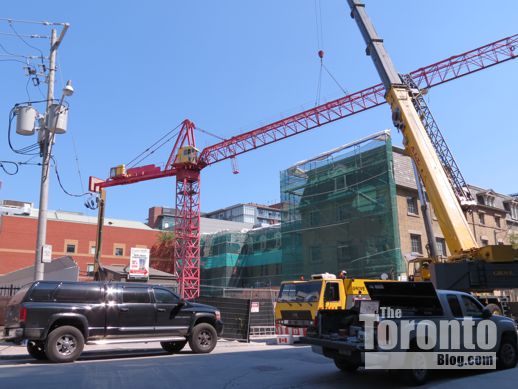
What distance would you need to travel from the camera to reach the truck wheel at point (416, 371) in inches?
311

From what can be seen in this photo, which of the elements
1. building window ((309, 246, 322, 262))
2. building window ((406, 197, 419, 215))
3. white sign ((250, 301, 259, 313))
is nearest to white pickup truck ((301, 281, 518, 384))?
white sign ((250, 301, 259, 313))

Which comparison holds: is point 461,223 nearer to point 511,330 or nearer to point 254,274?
point 511,330

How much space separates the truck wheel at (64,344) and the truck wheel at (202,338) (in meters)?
3.01

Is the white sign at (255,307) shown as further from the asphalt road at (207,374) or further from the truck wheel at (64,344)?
the truck wheel at (64,344)

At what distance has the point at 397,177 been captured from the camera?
37.4 meters

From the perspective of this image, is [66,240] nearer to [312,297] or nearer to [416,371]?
[312,297]

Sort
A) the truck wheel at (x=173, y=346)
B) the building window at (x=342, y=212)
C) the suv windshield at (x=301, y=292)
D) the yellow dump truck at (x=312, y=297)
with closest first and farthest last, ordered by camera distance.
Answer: the truck wheel at (x=173, y=346)
the yellow dump truck at (x=312, y=297)
the suv windshield at (x=301, y=292)
the building window at (x=342, y=212)

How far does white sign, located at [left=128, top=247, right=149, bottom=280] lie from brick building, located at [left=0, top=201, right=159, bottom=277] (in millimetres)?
30364

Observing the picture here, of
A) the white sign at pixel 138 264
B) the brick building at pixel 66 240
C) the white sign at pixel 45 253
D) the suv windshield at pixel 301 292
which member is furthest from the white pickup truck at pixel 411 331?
the brick building at pixel 66 240

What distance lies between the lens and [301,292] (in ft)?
51.6

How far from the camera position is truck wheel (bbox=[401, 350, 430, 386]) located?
7.90 m

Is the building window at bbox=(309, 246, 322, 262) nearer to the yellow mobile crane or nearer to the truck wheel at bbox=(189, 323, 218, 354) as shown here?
the yellow mobile crane

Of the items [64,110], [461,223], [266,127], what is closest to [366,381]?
[461,223]

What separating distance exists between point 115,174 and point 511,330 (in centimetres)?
5175
